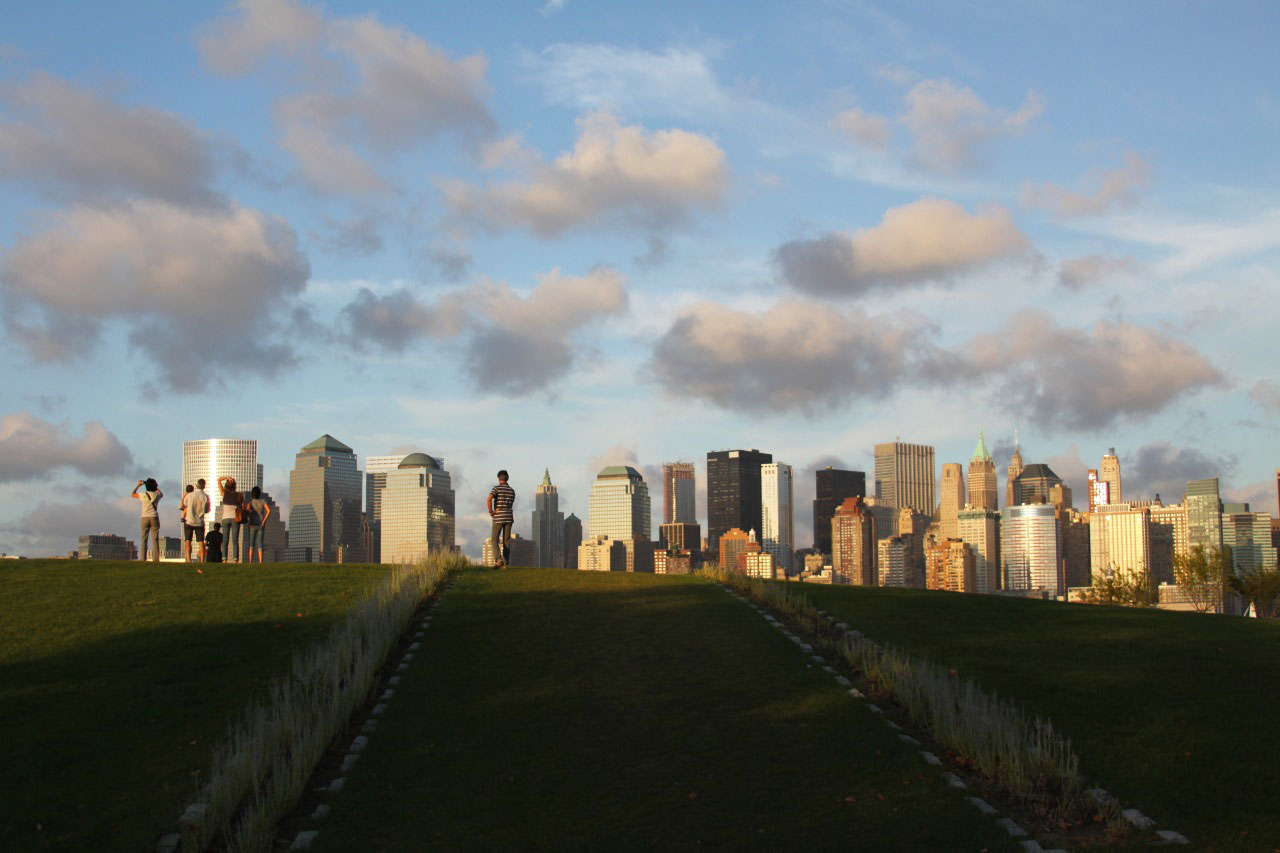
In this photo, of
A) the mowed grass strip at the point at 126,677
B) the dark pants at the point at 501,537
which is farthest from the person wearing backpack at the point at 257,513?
the dark pants at the point at 501,537

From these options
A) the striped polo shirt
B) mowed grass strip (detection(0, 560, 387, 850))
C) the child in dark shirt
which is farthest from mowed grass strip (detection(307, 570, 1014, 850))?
the child in dark shirt

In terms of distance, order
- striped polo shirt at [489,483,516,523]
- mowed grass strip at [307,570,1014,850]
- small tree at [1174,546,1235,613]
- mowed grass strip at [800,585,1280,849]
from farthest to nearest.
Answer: small tree at [1174,546,1235,613] < striped polo shirt at [489,483,516,523] < mowed grass strip at [800,585,1280,849] < mowed grass strip at [307,570,1014,850]

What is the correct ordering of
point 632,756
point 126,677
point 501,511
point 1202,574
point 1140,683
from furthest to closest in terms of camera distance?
point 1202,574 → point 501,511 → point 1140,683 → point 126,677 → point 632,756

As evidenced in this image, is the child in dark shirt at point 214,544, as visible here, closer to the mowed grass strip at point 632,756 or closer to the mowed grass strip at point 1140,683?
the mowed grass strip at point 632,756

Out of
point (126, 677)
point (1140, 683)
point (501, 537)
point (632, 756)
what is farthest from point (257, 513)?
point (1140, 683)

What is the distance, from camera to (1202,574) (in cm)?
5850

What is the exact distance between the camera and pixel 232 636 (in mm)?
17031

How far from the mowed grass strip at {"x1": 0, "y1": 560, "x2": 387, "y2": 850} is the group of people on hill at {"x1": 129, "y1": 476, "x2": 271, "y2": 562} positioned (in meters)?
3.67

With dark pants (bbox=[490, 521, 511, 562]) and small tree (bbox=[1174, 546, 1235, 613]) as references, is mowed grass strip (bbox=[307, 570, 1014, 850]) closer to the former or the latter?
dark pants (bbox=[490, 521, 511, 562])

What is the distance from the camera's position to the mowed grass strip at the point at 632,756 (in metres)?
Result: 9.98

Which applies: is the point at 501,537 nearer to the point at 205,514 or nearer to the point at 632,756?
the point at 205,514

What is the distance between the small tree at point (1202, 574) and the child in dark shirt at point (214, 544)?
46.0 m

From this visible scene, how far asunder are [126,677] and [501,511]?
12.7m

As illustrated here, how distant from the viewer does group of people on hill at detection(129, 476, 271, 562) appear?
27.8m
